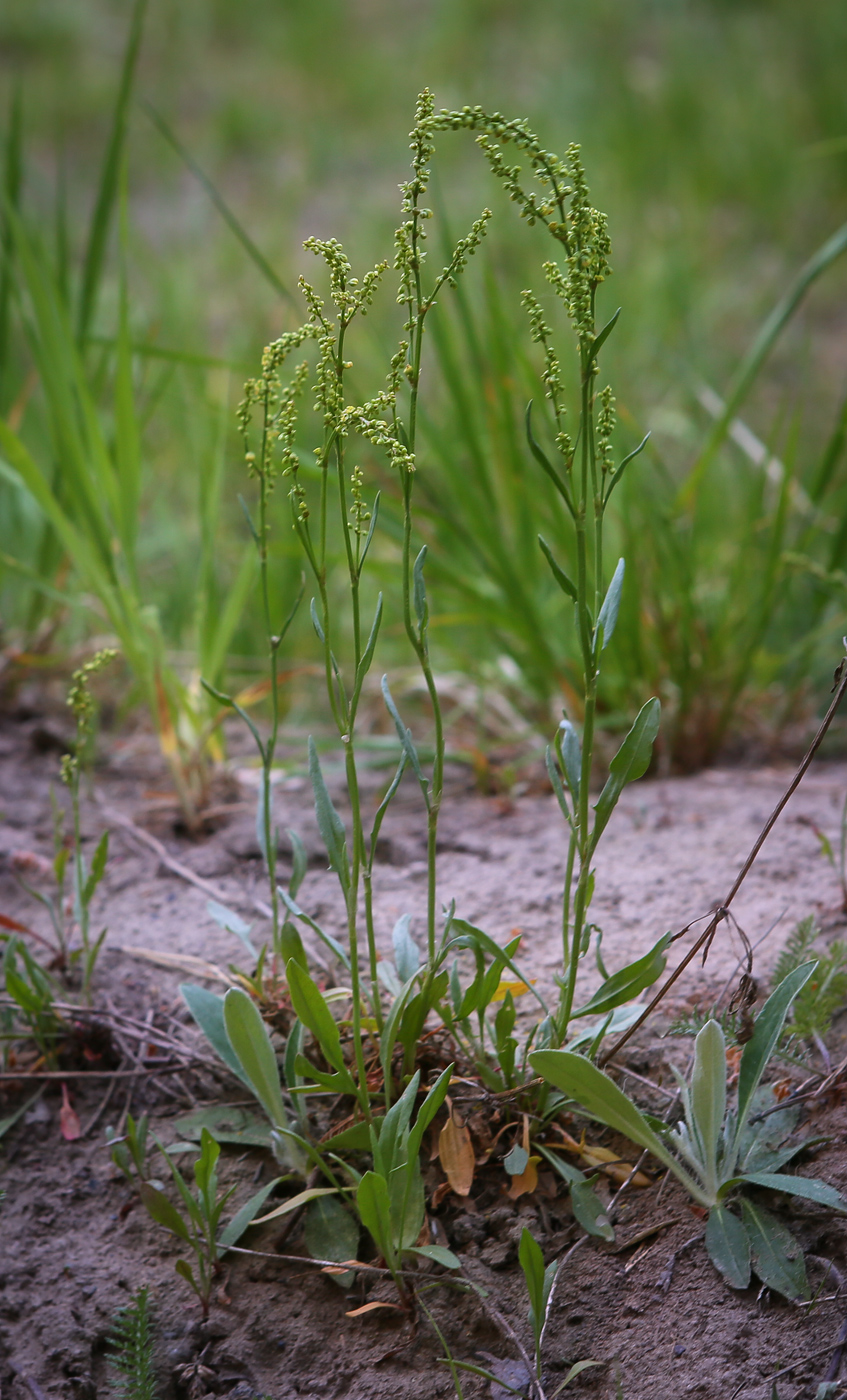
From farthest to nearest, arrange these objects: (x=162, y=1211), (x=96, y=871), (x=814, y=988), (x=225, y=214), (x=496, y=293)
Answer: (x=496, y=293), (x=225, y=214), (x=96, y=871), (x=814, y=988), (x=162, y=1211)

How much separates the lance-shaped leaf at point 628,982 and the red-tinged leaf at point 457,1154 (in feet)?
0.51

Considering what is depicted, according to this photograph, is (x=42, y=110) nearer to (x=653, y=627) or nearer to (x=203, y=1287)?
(x=653, y=627)

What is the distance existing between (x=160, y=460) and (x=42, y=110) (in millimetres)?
3404

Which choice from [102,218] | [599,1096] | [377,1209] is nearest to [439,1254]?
[377,1209]

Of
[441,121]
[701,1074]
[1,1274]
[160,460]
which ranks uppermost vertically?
[160,460]

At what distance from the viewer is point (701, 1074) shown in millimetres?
807

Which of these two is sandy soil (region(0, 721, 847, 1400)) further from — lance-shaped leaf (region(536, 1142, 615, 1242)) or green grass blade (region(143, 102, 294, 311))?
green grass blade (region(143, 102, 294, 311))

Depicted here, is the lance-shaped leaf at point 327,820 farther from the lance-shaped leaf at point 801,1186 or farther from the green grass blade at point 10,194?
the green grass blade at point 10,194

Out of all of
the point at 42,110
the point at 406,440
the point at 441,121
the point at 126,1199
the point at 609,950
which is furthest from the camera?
the point at 42,110

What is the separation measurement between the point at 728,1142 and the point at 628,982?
15 centimetres

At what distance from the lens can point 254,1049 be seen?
0.88 metres

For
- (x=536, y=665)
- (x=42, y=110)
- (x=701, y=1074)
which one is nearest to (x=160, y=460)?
(x=536, y=665)

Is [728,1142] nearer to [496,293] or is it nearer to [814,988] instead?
[814,988]

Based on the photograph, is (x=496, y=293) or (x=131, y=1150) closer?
(x=131, y=1150)
